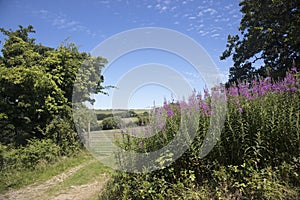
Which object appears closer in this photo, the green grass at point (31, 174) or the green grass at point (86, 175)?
the green grass at point (86, 175)

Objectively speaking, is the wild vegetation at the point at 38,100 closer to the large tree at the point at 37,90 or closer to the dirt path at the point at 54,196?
the large tree at the point at 37,90

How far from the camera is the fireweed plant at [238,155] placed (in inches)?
111

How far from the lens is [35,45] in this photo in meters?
9.89

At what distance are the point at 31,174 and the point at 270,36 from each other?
1409cm

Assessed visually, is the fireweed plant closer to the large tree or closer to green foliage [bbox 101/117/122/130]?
green foliage [bbox 101/117/122/130]

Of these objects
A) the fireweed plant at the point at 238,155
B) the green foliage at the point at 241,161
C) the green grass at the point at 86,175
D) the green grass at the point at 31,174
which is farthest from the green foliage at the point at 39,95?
the green foliage at the point at 241,161

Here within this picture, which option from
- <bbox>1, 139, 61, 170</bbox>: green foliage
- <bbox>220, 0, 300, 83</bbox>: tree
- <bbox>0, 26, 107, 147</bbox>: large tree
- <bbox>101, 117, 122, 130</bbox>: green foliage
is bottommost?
<bbox>1, 139, 61, 170</bbox>: green foliage

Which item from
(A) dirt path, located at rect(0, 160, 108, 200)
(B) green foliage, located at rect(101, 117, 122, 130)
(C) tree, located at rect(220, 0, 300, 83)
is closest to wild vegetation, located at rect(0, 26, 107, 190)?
(A) dirt path, located at rect(0, 160, 108, 200)

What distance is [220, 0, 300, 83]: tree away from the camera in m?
11.4

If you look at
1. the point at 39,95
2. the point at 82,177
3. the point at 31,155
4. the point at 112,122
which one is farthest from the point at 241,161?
the point at 39,95

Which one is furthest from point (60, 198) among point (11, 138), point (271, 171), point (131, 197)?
point (11, 138)

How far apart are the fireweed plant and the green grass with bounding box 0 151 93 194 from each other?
3.51 meters

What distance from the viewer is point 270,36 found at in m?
12.7

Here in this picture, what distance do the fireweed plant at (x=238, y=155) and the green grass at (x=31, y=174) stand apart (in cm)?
351
